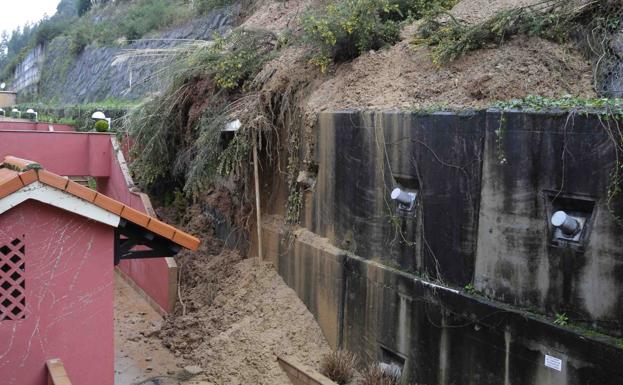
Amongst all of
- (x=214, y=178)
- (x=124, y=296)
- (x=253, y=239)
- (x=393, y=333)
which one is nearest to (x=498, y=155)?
(x=393, y=333)

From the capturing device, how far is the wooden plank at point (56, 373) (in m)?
5.89

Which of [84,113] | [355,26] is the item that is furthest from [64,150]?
[84,113]

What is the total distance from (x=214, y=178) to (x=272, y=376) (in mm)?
5082

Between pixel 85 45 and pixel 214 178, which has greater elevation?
pixel 85 45

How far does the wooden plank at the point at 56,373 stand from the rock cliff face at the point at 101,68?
→ 520 inches

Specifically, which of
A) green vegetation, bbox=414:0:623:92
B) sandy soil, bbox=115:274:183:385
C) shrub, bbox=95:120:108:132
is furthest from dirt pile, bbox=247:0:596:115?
shrub, bbox=95:120:108:132

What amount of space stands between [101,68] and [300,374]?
34624mm

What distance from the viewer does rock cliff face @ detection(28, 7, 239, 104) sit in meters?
26.5

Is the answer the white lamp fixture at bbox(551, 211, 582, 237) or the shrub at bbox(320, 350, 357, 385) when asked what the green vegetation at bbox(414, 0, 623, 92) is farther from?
the shrub at bbox(320, 350, 357, 385)

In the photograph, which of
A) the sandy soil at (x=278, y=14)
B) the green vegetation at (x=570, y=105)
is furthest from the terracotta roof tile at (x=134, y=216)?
the sandy soil at (x=278, y=14)

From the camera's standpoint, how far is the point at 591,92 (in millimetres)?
7680

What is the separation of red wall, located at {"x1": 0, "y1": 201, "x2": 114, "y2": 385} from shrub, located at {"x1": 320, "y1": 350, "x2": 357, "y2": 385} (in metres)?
2.87

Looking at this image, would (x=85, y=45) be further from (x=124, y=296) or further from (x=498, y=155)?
(x=498, y=155)

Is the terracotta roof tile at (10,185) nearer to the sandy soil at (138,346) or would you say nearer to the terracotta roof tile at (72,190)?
the terracotta roof tile at (72,190)
